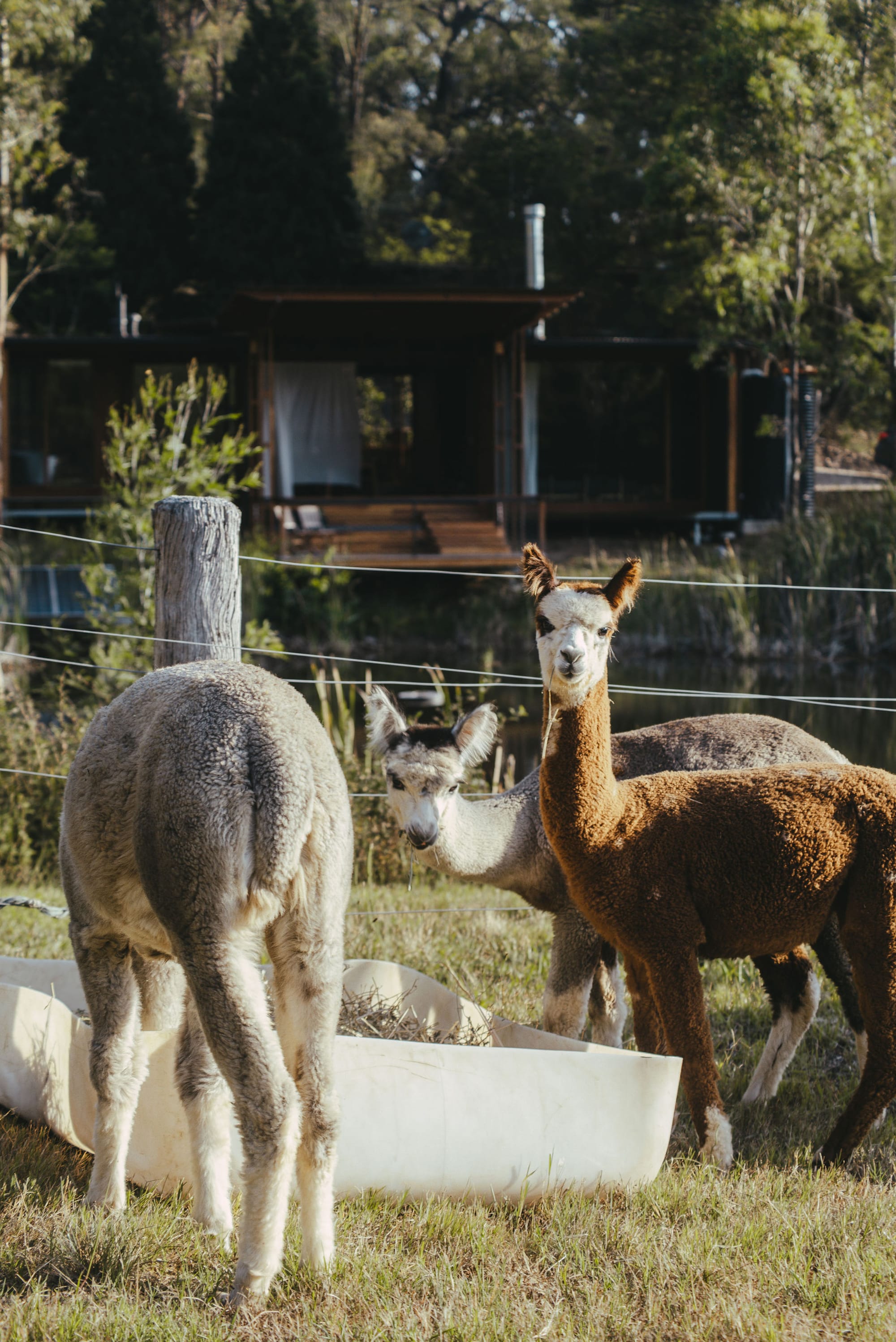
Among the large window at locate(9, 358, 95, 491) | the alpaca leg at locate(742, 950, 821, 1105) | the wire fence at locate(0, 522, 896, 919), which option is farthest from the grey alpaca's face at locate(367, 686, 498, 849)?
the large window at locate(9, 358, 95, 491)

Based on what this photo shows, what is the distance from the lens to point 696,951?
4055 mm

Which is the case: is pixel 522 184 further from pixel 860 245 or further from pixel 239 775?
pixel 239 775

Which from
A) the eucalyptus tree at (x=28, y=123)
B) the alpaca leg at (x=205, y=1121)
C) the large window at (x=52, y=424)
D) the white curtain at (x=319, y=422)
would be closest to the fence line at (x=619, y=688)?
the alpaca leg at (x=205, y=1121)

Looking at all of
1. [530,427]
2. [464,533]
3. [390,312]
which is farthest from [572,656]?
[530,427]

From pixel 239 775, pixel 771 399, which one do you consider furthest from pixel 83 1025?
pixel 771 399

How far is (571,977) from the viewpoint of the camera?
4.60 metres

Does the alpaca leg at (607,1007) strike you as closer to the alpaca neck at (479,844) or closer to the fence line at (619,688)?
the alpaca neck at (479,844)

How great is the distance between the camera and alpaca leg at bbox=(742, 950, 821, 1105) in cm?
462

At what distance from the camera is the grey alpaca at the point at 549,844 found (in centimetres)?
462

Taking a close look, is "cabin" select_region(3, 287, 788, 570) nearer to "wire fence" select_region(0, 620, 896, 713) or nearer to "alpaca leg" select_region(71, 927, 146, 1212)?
"wire fence" select_region(0, 620, 896, 713)

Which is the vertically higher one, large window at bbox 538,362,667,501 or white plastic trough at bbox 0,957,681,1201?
large window at bbox 538,362,667,501

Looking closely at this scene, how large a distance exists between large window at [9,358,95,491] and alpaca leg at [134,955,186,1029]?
2487cm

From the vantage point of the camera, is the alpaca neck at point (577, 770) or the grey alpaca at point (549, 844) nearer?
the alpaca neck at point (577, 770)

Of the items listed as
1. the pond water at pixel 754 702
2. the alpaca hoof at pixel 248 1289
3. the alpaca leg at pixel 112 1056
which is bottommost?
the pond water at pixel 754 702
